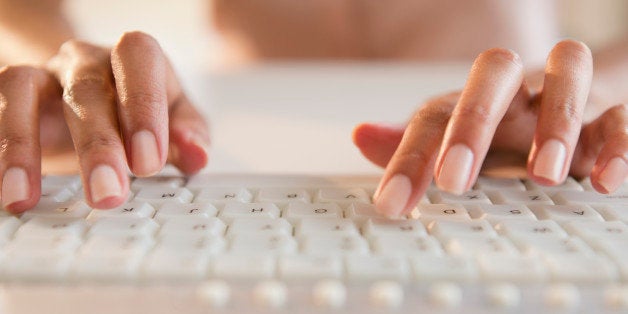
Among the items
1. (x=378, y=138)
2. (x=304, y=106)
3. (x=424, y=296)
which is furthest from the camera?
(x=304, y=106)

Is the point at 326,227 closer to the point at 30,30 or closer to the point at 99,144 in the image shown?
the point at 99,144

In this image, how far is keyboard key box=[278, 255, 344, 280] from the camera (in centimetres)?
30

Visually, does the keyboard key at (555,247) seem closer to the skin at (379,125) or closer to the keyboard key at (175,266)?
the skin at (379,125)

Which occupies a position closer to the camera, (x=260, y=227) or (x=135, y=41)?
(x=260, y=227)

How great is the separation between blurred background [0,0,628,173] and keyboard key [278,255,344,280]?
0.28 metres

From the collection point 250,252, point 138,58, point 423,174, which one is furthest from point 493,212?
point 138,58

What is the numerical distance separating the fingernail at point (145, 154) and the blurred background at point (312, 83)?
7.0 inches

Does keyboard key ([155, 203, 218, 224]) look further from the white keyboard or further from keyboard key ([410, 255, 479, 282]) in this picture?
keyboard key ([410, 255, 479, 282])

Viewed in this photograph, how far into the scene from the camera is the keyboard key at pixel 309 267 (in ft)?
0.97

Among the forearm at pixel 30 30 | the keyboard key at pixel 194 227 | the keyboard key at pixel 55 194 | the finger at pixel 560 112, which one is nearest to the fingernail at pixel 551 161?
the finger at pixel 560 112

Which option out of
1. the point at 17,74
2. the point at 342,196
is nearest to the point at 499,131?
the point at 342,196

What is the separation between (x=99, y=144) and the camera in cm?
41

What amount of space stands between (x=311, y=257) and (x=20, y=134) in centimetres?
26

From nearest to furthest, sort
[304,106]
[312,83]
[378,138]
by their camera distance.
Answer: [378,138] < [304,106] < [312,83]
